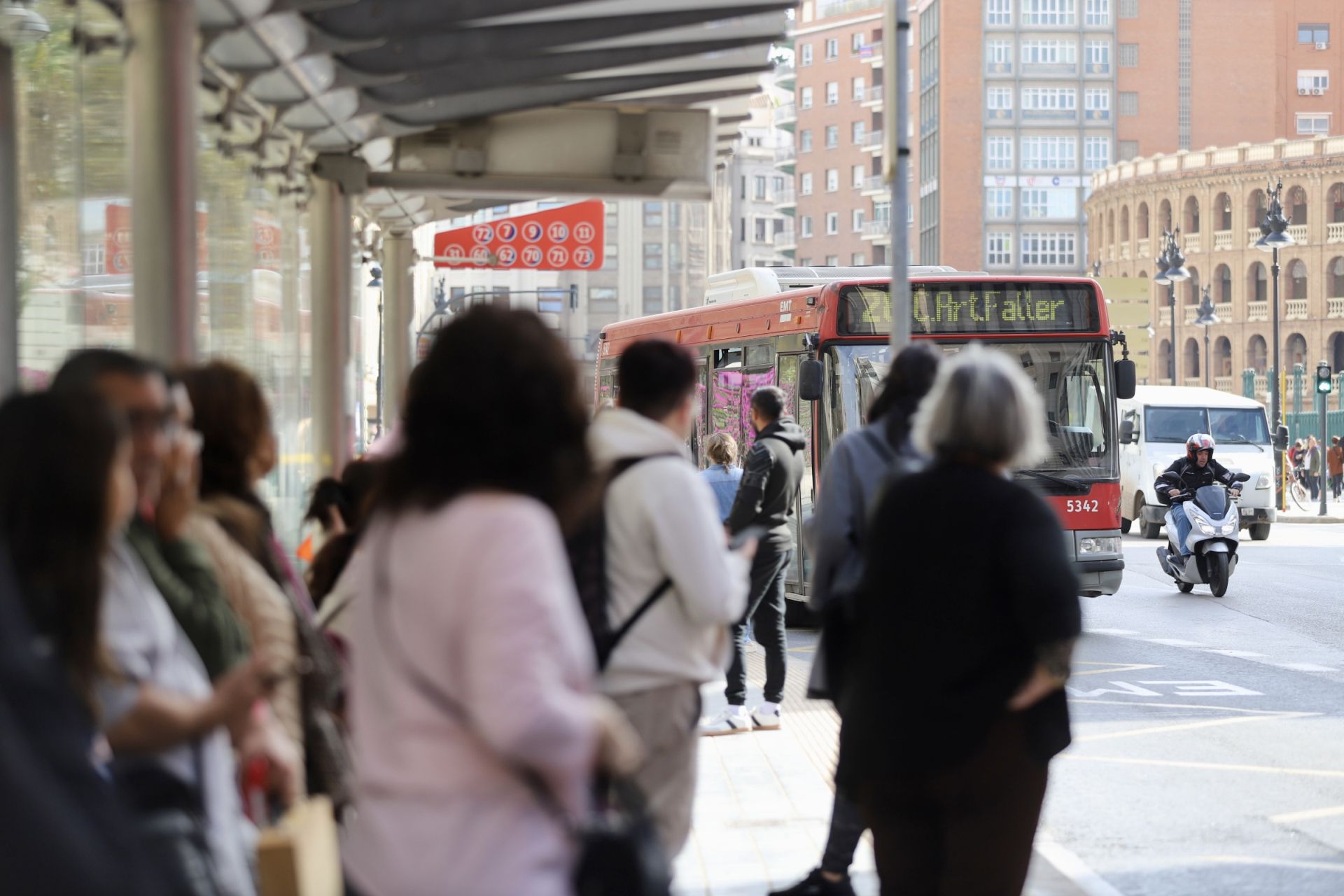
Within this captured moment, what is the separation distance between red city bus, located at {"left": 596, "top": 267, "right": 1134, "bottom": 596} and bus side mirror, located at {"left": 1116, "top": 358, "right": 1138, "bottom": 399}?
→ 0.06 ft

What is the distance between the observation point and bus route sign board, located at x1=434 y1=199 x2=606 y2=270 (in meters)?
17.6

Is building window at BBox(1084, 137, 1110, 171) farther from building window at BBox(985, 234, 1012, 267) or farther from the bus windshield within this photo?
the bus windshield

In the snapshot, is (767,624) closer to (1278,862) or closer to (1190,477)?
(1278,862)

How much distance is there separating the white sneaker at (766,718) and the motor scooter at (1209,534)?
10119 mm

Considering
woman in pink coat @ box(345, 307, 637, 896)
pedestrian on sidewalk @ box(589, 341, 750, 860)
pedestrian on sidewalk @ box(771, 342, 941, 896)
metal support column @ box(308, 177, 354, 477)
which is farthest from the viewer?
metal support column @ box(308, 177, 354, 477)

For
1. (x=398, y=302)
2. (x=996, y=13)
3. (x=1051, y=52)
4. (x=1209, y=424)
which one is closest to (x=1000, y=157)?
(x=1051, y=52)

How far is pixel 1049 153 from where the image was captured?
108 m

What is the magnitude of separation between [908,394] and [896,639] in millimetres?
1444

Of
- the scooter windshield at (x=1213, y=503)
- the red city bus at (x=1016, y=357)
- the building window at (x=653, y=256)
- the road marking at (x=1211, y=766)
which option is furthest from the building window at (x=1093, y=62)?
the road marking at (x=1211, y=766)

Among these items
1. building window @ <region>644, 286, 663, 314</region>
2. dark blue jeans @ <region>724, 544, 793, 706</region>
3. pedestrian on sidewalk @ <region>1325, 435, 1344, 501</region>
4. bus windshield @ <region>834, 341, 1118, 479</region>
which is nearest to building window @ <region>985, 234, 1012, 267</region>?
building window @ <region>644, 286, 663, 314</region>

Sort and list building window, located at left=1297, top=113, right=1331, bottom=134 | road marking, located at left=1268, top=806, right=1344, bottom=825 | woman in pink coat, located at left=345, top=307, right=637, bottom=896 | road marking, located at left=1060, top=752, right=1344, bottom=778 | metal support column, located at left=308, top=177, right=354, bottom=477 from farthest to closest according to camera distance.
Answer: building window, located at left=1297, top=113, right=1331, bottom=134 < metal support column, located at left=308, top=177, right=354, bottom=477 < road marking, located at left=1060, top=752, right=1344, bottom=778 < road marking, located at left=1268, top=806, right=1344, bottom=825 < woman in pink coat, located at left=345, top=307, right=637, bottom=896

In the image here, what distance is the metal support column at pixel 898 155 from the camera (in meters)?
6.14

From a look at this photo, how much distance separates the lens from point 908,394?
5.33 meters

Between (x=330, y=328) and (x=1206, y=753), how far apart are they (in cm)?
526
